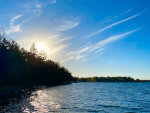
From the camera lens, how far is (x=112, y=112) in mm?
29781

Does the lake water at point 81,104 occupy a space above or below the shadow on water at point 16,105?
below

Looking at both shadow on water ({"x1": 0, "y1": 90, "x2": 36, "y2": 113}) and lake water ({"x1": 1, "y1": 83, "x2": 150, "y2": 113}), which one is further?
lake water ({"x1": 1, "y1": 83, "x2": 150, "y2": 113})

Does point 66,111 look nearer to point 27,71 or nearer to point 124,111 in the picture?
point 124,111

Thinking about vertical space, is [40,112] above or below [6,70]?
below

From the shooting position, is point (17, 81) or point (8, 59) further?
point (17, 81)

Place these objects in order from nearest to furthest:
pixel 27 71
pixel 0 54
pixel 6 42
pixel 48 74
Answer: pixel 0 54 < pixel 6 42 < pixel 27 71 < pixel 48 74

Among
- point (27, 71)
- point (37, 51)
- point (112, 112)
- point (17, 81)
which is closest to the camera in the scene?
point (112, 112)

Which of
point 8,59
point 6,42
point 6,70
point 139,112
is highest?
point 6,42

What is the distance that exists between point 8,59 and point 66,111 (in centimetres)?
5314

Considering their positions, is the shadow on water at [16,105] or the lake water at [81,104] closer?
the shadow on water at [16,105]

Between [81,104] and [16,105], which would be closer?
[16,105]

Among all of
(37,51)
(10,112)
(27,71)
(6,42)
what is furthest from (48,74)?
(10,112)

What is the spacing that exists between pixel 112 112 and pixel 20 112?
56.8 ft

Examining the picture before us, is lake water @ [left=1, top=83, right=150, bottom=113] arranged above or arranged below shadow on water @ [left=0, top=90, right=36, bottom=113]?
below
